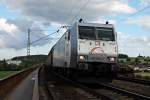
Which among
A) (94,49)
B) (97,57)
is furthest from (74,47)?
(97,57)

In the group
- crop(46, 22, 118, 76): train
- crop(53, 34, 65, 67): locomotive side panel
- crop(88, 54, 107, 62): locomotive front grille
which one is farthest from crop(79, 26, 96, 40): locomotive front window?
crop(53, 34, 65, 67): locomotive side panel

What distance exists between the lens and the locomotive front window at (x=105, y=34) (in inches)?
898

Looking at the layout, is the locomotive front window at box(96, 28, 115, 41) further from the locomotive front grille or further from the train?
the locomotive front grille

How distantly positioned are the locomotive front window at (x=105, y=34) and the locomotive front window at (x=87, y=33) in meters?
0.35

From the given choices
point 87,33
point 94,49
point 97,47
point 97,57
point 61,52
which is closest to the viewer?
point 97,57

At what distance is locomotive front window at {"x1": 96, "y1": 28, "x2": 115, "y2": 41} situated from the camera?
22.8 m

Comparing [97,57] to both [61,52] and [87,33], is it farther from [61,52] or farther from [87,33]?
[61,52]

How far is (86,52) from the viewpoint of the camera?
71.5 ft

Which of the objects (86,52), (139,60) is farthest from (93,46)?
(139,60)

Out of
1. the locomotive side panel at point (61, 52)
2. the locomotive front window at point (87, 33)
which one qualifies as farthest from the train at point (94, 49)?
the locomotive side panel at point (61, 52)

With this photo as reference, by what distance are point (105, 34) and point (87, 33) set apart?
1046mm

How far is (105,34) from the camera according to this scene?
75.5 ft

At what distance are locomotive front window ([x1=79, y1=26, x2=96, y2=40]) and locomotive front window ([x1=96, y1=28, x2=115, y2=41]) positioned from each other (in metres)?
0.35

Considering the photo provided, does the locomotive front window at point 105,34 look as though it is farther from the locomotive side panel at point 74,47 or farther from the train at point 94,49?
the locomotive side panel at point 74,47
